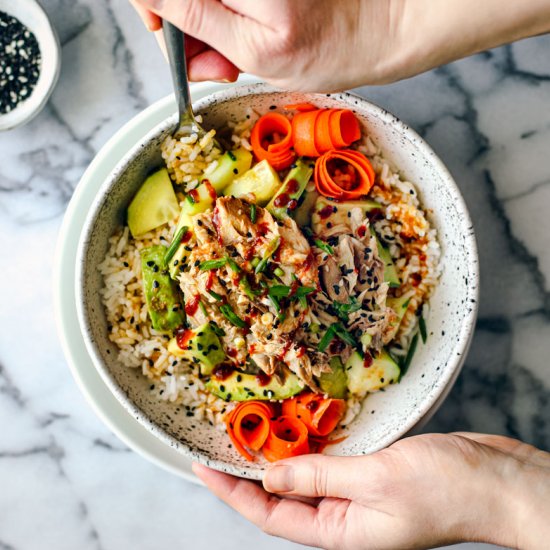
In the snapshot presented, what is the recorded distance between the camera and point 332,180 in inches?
83.2

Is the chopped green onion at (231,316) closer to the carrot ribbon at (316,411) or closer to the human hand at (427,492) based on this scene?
the carrot ribbon at (316,411)

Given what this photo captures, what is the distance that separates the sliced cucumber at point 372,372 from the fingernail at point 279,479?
34 cm

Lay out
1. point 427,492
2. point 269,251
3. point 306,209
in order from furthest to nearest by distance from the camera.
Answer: point 306,209 < point 269,251 < point 427,492

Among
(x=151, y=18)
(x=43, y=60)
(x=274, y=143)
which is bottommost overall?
(x=274, y=143)

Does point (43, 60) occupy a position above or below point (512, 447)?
above

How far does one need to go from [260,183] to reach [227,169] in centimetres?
13

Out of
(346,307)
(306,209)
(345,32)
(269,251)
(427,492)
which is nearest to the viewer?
(345,32)

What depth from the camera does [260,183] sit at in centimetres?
207

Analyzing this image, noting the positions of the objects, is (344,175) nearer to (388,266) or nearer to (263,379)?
(388,266)

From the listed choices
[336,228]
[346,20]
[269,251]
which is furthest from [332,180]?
[346,20]

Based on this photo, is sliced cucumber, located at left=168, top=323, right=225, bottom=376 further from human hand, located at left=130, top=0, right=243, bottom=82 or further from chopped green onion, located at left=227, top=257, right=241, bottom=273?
human hand, located at left=130, top=0, right=243, bottom=82

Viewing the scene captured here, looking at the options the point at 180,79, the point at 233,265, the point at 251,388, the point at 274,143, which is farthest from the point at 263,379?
the point at 180,79

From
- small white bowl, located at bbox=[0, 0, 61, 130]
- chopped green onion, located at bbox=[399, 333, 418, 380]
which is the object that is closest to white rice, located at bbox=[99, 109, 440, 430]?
chopped green onion, located at bbox=[399, 333, 418, 380]

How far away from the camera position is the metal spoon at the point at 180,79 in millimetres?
1817
